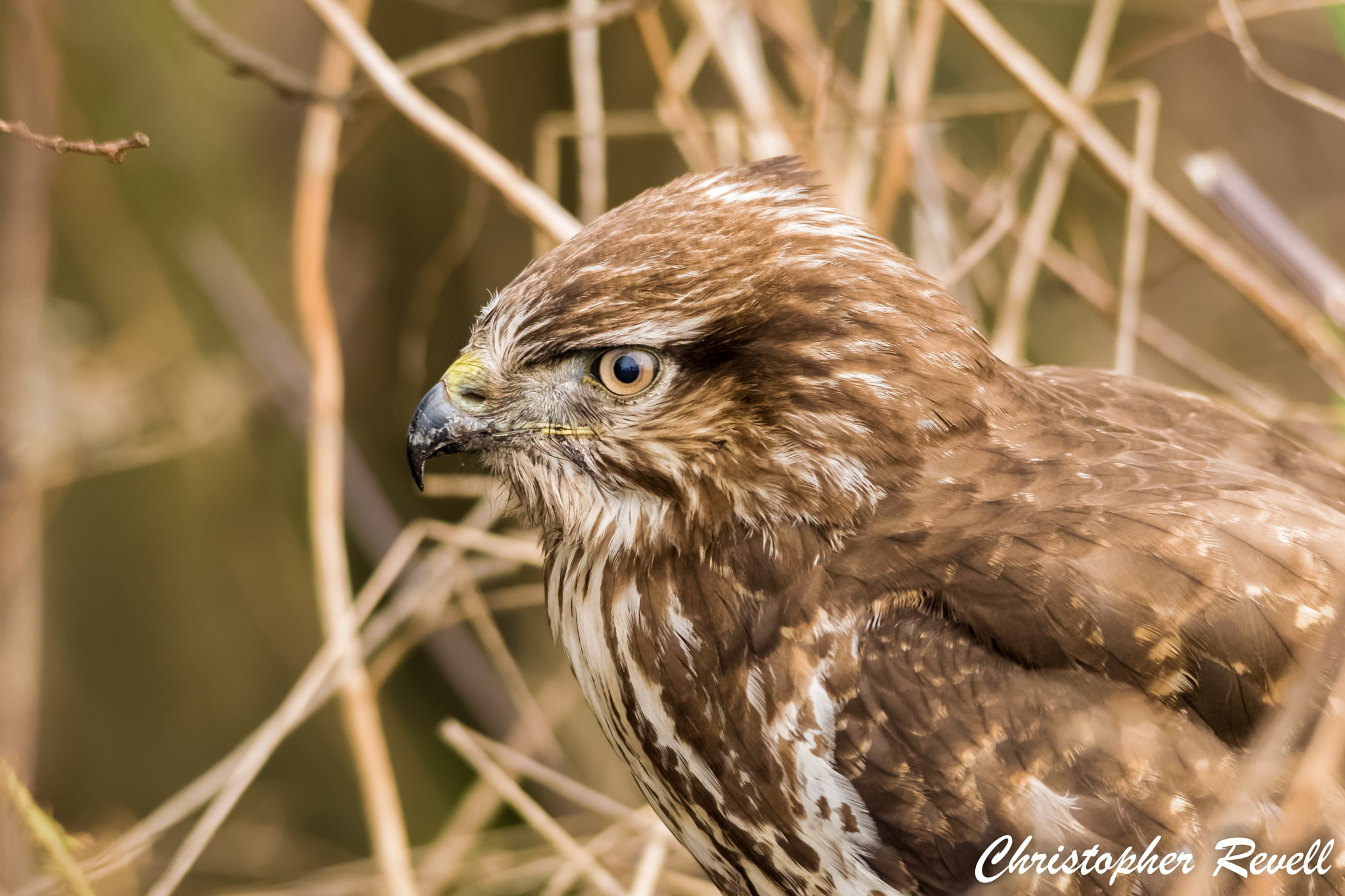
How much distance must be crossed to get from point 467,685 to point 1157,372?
315cm

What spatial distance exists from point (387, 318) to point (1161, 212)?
2.41 meters

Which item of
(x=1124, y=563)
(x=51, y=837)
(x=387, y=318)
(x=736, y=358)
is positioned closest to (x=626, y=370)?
(x=736, y=358)

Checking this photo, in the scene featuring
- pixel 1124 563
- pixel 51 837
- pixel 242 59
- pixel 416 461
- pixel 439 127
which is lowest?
pixel 51 837

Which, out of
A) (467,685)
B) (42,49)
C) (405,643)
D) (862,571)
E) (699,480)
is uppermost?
(42,49)

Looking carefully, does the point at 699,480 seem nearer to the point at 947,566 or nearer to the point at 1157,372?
the point at 947,566

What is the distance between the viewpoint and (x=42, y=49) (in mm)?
1413

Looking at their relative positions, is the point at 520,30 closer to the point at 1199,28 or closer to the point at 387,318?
the point at 1199,28

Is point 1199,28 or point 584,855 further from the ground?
point 1199,28

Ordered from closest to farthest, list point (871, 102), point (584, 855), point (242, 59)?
1. point (242, 59)
2. point (584, 855)
3. point (871, 102)

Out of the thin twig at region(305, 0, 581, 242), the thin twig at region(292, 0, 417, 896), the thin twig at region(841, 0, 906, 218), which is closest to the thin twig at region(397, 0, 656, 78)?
the thin twig at region(305, 0, 581, 242)

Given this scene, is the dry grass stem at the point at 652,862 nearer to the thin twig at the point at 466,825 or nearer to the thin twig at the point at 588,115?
the thin twig at the point at 466,825

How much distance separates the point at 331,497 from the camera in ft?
7.28

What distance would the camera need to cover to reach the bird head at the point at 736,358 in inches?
67.1

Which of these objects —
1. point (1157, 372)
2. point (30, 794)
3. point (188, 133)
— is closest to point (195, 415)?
point (188, 133)
